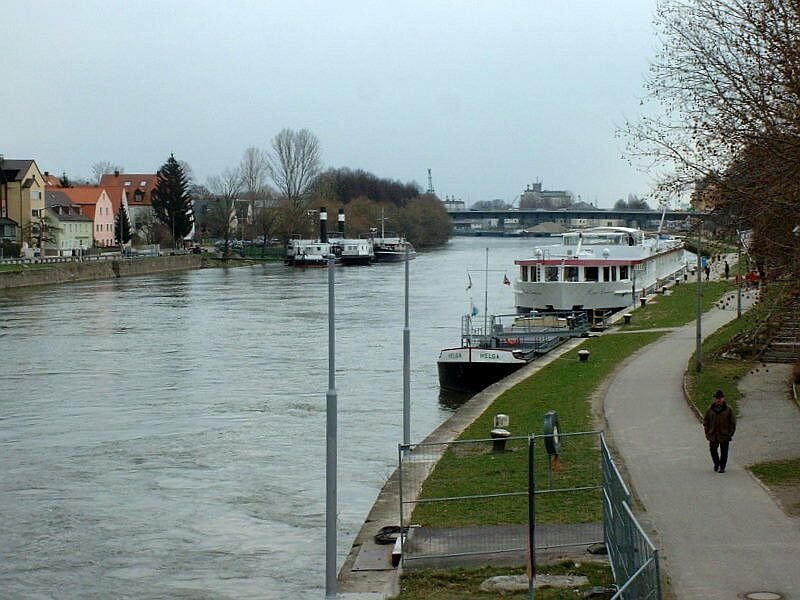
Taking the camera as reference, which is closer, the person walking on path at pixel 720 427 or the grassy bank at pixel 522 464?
the grassy bank at pixel 522 464

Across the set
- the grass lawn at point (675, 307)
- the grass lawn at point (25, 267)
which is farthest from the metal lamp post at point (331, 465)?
the grass lawn at point (25, 267)

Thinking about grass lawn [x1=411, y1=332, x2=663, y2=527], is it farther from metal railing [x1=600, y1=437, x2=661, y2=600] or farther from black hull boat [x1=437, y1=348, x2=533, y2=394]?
black hull boat [x1=437, y1=348, x2=533, y2=394]

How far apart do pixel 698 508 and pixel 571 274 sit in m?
40.8

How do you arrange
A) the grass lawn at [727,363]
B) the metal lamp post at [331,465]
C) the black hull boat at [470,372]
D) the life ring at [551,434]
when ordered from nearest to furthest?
1. the metal lamp post at [331,465]
2. the life ring at [551,434]
3. the grass lawn at [727,363]
4. the black hull boat at [470,372]

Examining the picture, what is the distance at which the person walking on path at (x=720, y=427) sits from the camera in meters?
18.1

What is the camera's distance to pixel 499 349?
119 ft

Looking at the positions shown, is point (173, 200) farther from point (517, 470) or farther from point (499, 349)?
point (517, 470)

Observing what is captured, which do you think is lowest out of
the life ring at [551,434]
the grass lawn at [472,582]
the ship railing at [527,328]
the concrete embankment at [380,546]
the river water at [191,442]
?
the river water at [191,442]

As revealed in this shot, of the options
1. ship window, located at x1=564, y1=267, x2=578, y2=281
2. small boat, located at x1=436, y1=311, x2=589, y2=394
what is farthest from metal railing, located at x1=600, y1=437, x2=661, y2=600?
ship window, located at x1=564, y1=267, x2=578, y2=281

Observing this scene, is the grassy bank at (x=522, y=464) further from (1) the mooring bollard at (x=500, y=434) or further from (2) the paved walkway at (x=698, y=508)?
(2) the paved walkway at (x=698, y=508)

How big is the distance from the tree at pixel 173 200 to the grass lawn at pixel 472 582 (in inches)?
4731

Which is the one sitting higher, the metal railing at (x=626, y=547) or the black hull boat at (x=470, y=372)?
the metal railing at (x=626, y=547)

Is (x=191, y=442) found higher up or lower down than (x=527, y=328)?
lower down

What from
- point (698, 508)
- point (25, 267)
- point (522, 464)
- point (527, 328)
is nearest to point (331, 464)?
point (698, 508)
